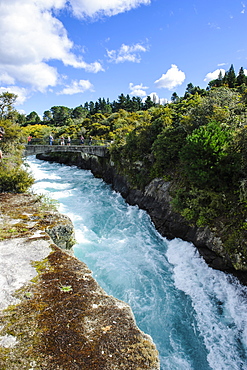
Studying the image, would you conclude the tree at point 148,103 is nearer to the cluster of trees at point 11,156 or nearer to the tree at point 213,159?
the cluster of trees at point 11,156

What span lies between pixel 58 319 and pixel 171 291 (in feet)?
24.2

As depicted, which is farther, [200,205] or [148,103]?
[148,103]

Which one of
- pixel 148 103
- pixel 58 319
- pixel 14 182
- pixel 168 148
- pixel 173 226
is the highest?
pixel 148 103

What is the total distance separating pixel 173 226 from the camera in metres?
13.9

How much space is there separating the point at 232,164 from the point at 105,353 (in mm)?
10398

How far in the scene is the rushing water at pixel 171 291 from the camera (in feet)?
24.1

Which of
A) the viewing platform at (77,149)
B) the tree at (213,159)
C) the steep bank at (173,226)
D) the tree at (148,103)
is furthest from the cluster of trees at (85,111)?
the tree at (213,159)

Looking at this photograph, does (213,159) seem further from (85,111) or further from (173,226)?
(85,111)

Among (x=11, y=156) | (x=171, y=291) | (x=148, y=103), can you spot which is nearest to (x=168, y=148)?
(x=171, y=291)

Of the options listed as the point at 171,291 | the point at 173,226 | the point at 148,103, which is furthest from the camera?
the point at 148,103

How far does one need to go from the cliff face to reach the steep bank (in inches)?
291

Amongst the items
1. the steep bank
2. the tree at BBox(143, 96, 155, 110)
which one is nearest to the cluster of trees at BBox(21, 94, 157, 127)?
the tree at BBox(143, 96, 155, 110)

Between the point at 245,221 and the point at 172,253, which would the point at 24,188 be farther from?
the point at 245,221

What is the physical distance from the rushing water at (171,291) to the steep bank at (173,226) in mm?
506
